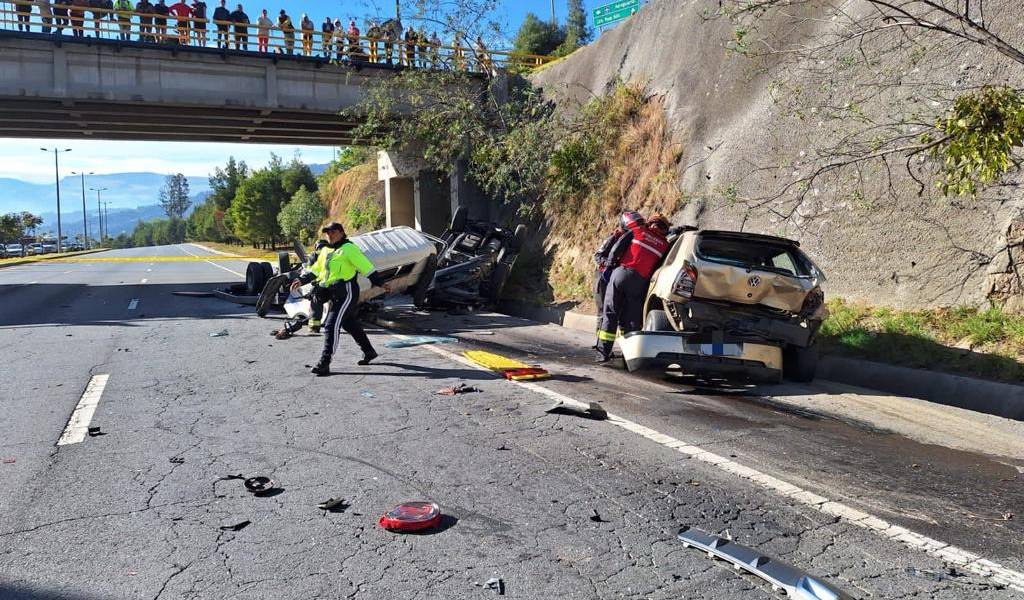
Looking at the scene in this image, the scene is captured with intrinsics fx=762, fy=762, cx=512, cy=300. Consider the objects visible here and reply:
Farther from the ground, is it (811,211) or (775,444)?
(811,211)

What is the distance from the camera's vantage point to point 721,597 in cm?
309

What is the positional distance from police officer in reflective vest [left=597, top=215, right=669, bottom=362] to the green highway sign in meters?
28.5

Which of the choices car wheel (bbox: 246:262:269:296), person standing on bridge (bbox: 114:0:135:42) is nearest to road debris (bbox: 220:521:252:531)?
car wheel (bbox: 246:262:269:296)

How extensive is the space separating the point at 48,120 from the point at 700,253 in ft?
74.3

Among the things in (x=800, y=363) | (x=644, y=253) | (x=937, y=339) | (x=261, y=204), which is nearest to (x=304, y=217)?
(x=261, y=204)

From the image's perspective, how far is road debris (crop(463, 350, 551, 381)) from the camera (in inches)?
311

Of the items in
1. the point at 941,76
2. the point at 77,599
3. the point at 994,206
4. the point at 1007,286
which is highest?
the point at 941,76

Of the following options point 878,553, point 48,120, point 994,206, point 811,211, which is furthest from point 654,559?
point 48,120

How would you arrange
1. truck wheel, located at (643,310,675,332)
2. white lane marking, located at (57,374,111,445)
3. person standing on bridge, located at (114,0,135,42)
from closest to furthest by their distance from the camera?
white lane marking, located at (57,374,111,445), truck wheel, located at (643,310,675,332), person standing on bridge, located at (114,0,135,42)

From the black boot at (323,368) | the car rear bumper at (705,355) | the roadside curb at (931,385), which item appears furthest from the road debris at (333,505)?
the roadside curb at (931,385)

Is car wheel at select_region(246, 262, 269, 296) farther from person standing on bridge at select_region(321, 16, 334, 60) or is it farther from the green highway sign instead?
the green highway sign

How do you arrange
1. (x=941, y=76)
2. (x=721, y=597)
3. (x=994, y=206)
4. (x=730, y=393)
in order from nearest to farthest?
(x=721, y=597) → (x=730, y=393) → (x=994, y=206) → (x=941, y=76)

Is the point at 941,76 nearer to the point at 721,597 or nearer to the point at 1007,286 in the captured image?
the point at 1007,286

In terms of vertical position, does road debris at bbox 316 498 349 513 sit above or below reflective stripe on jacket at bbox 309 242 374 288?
below
